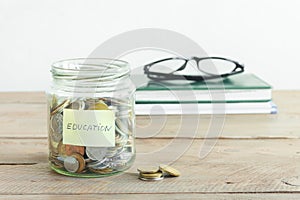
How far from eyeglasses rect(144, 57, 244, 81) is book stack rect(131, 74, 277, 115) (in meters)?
0.05

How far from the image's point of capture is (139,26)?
1572mm

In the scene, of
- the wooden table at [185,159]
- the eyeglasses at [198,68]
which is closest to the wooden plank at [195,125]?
the wooden table at [185,159]

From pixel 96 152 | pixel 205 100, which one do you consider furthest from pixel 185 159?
pixel 205 100

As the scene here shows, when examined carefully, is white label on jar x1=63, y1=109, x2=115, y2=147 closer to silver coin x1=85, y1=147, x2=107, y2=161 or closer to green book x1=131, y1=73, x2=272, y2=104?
silver coin x1=85, y1=147, x2=107, y2=161

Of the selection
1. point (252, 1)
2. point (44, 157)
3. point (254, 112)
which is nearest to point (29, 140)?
point (44, 157)

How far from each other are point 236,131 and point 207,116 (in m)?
0.13

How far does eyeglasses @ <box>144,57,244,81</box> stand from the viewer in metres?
1.32

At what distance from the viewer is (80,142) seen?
844 millimetres

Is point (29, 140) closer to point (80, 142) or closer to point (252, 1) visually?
point (80, 142)

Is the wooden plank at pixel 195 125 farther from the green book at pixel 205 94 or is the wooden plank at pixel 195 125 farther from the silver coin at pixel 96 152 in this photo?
the silver coin at pixel 96 152

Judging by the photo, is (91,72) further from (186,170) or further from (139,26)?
(139,26)

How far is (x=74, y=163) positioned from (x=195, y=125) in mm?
383

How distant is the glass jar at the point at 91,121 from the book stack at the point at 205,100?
0.33 m

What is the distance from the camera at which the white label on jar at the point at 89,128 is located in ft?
2.77
